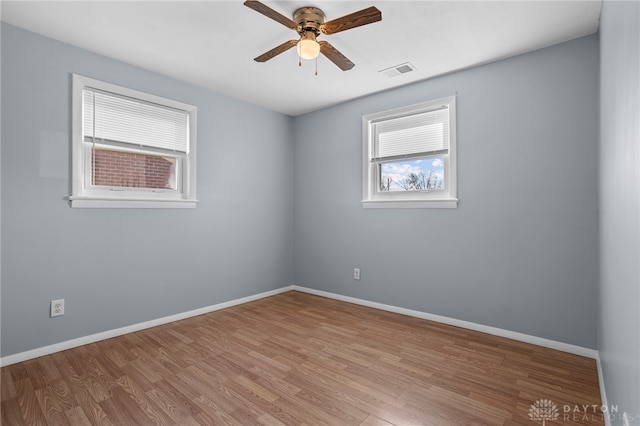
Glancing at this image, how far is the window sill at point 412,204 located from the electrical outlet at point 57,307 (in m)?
3.14

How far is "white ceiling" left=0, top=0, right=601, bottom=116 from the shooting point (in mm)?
2227

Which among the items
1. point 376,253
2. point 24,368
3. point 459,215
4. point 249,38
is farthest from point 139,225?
point 459,215

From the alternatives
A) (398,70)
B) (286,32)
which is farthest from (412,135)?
(286,32)

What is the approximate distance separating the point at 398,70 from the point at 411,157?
0.94 metres

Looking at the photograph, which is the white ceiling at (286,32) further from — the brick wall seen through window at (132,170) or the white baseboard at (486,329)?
the white baseboard at (486,329)

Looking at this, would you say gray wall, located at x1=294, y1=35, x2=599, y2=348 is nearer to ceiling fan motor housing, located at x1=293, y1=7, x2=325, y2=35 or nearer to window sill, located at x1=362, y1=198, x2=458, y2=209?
window sill, located at x1=362, y1=198, x2=458, y2=209

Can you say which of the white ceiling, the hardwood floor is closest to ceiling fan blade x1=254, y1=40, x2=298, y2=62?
the white ceiling

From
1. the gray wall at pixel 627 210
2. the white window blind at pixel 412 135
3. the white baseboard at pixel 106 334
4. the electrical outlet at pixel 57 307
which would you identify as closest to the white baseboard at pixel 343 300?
the white baseboard at pixel 106 334

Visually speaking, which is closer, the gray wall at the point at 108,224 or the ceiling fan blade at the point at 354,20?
the ceiling fan blade at the point at 354,20

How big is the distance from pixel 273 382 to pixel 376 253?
2089mm

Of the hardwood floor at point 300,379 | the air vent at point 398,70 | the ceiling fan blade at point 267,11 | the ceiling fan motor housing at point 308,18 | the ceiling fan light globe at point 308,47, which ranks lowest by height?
the hardwood floor at point 300,379

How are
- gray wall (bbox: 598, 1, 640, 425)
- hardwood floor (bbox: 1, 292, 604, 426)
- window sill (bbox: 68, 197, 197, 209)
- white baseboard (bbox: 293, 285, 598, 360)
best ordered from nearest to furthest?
gray wall (bbox: 598, 1, 640, 425) → hardwood floor (bbox: 1, 292, 604, 426) → white baseboard (bbox: 293, 285, 598, 360) → window sill (bbox: 68, 197, 197, 209)

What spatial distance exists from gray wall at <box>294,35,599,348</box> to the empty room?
17 millimetres

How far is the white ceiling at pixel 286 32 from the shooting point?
7.30 ft
